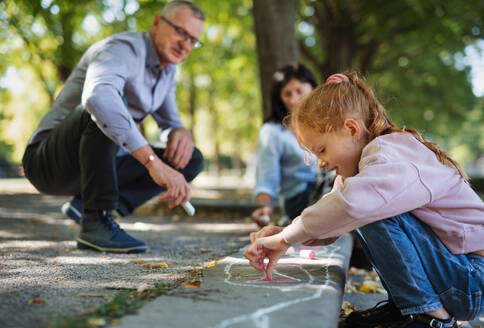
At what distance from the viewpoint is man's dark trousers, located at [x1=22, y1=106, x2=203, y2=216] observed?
9.66ft

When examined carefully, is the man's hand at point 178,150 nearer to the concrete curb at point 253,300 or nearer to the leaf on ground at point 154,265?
the leaf on ground at point 154,265

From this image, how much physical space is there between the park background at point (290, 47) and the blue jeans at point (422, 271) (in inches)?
31.3

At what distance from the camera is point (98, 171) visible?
2.94 metres

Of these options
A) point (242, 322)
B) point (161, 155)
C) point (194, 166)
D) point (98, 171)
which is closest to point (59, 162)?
point (98, 171)

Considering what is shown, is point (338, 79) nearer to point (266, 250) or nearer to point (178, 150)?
point (266, 250)

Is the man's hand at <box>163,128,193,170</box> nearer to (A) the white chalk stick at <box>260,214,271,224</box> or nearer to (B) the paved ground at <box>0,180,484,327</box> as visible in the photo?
(B) the paved ground at <box>0,180,484,327</box>

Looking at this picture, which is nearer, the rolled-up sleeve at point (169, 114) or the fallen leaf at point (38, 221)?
the rolled-up sleeve at point (169, 114)

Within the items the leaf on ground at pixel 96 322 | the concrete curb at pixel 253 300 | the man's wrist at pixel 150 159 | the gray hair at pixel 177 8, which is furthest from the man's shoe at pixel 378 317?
the gray hair at pixel 177 8

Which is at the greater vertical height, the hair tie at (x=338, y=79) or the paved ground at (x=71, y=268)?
the hair tie at (x=338, y=79)

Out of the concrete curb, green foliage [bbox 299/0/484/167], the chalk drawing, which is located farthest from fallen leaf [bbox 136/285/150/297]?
green foliage [bbox 299/0/484/167]

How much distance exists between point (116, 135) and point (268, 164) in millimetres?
1670

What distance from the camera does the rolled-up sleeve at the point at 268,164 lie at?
3.97 metres

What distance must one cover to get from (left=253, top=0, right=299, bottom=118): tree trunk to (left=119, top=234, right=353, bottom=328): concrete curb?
13.0 feet

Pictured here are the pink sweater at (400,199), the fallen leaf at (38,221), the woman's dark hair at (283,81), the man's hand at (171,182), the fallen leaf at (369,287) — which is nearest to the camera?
the pink sweater at (400,199)
